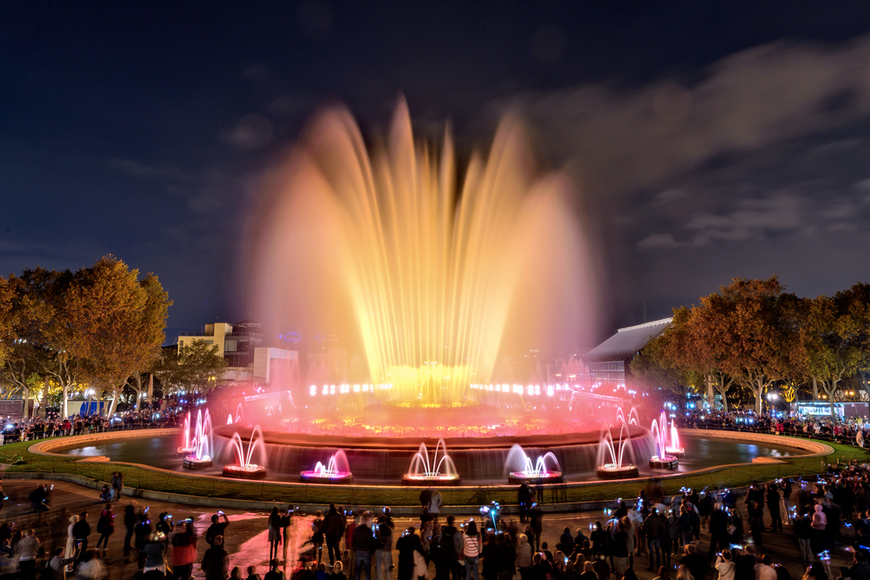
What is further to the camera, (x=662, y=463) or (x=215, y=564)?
(x=662, y=463)

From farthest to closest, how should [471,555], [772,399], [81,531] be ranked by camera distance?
[772,399] → [81,531] → [471,555]

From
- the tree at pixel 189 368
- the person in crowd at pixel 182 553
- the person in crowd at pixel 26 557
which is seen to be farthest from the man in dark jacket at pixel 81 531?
the tree at pixel 189 368

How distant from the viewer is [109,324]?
4784cm

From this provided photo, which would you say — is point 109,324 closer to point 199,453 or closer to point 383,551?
point 199,453

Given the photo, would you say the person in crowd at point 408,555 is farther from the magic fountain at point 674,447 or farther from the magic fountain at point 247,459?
the magic fountain at point 674,447

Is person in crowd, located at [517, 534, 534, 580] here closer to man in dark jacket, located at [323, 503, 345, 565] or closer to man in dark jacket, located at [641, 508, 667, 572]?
man in dark jacket, located at [641, 508, 667, 572]

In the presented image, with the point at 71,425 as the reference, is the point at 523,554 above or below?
above

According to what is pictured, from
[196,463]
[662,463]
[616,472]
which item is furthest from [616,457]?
[196,463]

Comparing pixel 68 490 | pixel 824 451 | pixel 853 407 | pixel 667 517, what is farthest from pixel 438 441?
pixel 853 407

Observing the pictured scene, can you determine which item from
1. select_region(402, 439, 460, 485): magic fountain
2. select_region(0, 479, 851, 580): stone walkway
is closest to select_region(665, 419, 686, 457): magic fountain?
select_region(0, 479, 851, 580): stone walkway

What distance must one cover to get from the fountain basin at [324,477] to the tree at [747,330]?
5221 cm

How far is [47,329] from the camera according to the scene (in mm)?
47094

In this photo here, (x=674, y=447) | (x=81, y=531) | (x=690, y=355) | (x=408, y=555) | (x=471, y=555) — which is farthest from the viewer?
(x=690, y=355)

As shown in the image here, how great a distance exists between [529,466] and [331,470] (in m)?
8.40
